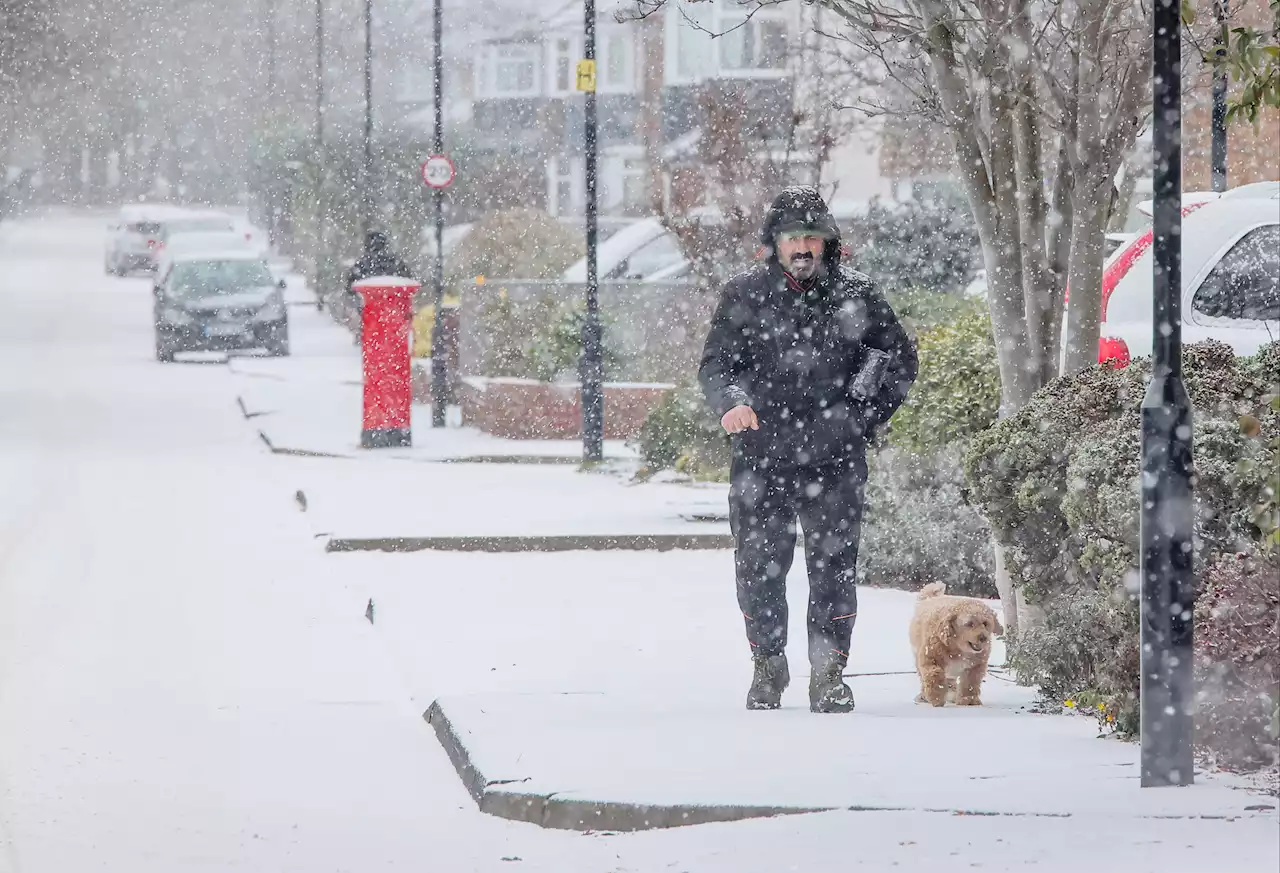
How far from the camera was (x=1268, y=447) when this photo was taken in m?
6.58

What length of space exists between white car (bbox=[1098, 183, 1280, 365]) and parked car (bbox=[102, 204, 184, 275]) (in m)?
37.0

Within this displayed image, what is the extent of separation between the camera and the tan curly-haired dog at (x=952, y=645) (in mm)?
7660

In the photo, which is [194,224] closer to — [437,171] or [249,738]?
[437,171]

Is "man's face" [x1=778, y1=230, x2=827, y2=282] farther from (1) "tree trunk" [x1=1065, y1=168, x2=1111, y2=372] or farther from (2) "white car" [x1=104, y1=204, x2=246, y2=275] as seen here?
(2) "white car" [x1=104, y1=204, x2=246, y2=275]

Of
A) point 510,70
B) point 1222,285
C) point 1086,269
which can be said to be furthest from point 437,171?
point 510,70

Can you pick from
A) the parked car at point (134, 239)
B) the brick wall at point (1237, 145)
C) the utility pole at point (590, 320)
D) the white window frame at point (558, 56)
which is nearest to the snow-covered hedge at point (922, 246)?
the brick wall at point (1237, 145)

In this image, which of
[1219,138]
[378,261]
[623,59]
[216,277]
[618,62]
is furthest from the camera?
[618,62]

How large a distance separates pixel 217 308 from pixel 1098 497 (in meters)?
24.3

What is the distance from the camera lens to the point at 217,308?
30016 millimetres

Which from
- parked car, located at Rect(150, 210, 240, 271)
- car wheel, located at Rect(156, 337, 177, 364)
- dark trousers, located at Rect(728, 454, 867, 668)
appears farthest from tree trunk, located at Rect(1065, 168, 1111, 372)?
parked car, located at Rect(150, 210, 240, 271)

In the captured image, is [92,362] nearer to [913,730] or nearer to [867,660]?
[867,660]

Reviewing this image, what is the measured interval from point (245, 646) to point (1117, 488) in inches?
171

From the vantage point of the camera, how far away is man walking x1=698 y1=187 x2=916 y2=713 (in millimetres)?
7562

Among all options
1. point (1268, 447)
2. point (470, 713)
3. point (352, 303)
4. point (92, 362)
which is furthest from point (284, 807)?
point (352, 303)
